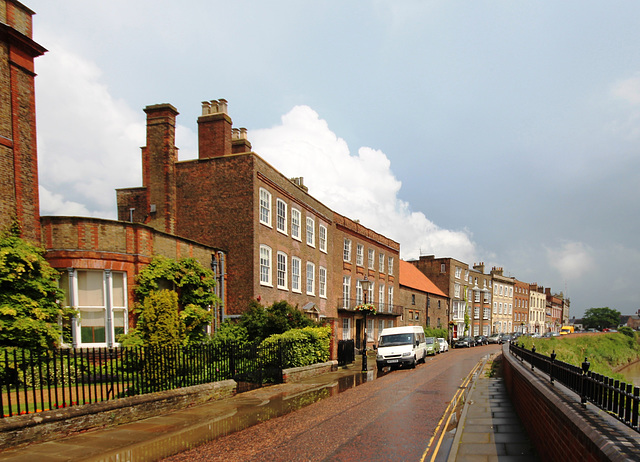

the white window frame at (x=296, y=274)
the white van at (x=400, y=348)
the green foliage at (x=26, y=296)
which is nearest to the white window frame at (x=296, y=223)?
the white window frame at (x=296, y=274)

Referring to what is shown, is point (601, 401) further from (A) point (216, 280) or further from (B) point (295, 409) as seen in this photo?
(A) point (216, 280)

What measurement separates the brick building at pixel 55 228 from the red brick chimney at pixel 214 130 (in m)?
8.96

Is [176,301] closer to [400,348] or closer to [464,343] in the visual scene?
[400,348]

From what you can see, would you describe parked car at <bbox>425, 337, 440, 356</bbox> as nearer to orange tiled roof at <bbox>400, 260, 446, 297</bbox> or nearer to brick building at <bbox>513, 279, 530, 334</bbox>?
orange tiled roof at <bbox>400, 260, 446, 297</bbox>

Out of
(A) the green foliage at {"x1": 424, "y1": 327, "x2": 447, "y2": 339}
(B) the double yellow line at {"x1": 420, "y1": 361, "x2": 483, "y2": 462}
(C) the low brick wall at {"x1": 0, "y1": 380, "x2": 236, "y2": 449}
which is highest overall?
(A) the green foliage at {"x1": 424, "y1": 327, "x2": 447, "y2": 339}

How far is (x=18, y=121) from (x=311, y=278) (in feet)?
62.2

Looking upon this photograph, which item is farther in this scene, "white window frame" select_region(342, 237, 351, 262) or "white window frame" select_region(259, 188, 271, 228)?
"white window frame" select_region(342, 237, 351, 262)

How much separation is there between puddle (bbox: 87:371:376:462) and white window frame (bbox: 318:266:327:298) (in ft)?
49.6

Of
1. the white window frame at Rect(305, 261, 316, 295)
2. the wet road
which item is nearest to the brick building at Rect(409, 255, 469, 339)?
the white window frame at Rect(305, 261, 316, 295)

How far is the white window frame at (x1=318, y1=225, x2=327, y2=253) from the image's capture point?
3183 cm

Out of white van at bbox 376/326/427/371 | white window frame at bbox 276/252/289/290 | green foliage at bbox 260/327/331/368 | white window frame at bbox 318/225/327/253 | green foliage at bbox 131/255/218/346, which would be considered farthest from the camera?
white window frame at bbox 318/225/327/253

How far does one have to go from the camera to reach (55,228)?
15.7 m

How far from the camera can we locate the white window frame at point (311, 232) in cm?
3027

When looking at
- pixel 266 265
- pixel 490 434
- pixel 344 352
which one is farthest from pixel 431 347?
pixel 490 434
